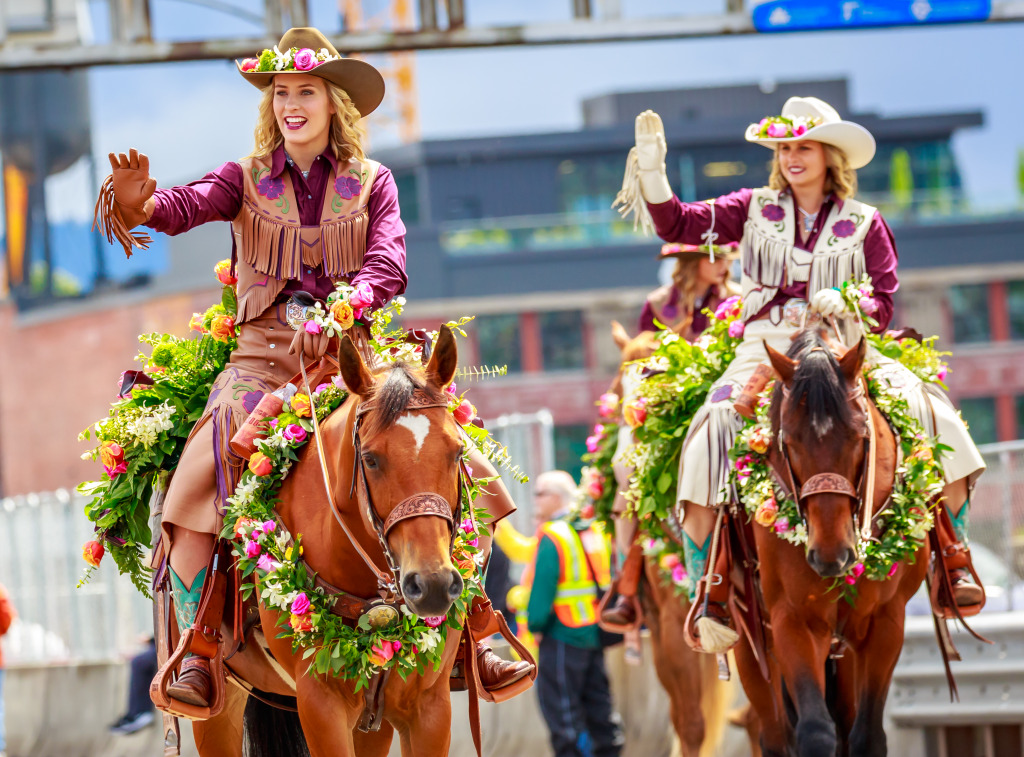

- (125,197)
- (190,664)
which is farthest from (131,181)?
(190,664)

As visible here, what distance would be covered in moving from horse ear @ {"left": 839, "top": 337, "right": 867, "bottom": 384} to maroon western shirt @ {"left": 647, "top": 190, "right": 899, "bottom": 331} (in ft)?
3.51

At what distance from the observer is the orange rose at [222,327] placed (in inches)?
288

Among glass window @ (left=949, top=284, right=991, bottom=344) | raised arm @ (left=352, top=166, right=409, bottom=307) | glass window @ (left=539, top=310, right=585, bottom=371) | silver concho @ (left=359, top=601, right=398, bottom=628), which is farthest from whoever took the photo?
glass window @ (left=949, top=284, right=991, bottom=344)

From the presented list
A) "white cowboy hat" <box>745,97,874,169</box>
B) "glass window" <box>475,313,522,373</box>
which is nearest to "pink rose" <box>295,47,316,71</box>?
"white cowboy hat" <box>745,97,874,169</box>

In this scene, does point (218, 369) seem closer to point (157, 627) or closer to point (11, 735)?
point (157, 627)

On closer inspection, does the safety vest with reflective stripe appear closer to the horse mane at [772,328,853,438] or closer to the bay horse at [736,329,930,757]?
the bay horse at [736,329,930,757]

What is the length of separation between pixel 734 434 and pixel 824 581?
989 millimetres

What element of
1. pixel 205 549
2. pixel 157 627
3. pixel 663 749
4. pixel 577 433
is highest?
pixel 205 549

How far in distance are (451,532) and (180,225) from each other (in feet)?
6.93

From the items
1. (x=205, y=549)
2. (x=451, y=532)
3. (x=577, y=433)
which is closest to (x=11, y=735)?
(x=205, y=549)

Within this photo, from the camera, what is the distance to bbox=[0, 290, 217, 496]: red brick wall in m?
60.2

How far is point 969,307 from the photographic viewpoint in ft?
193

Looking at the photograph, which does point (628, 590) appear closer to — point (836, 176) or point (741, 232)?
point (741, 232)

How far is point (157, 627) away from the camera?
25.0 feet
